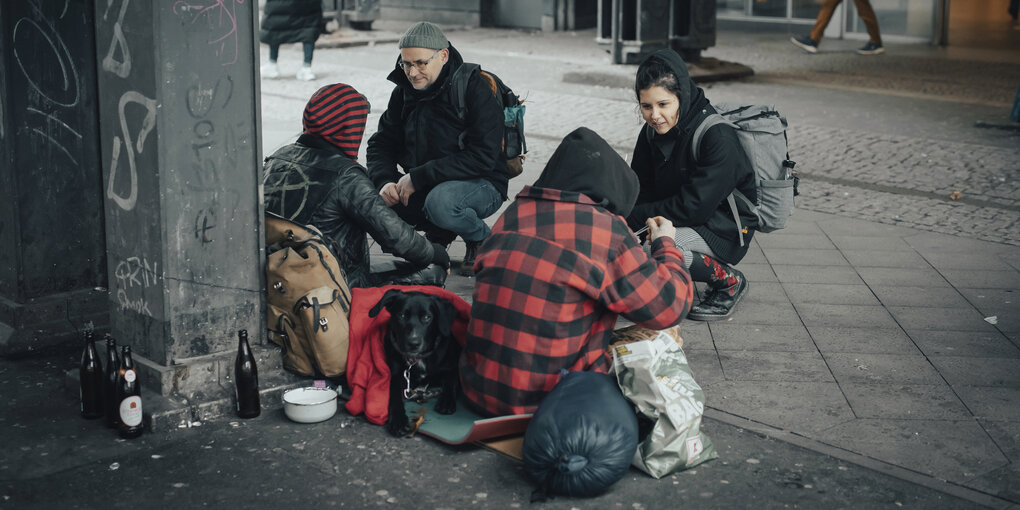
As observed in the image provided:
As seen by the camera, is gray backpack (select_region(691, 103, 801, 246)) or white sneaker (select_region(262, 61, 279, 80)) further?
white sneaker (select_region(262, 61, 279, 80))

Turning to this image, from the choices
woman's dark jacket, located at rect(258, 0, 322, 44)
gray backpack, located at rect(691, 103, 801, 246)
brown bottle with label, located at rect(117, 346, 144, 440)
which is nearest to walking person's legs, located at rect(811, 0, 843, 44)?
woman's dark jacket, located at rect(258, 0, 322, 44)

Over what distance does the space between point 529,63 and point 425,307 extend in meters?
11.7

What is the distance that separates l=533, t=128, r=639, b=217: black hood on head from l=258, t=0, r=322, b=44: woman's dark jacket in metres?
10.8

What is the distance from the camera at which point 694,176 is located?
5738 millimetres

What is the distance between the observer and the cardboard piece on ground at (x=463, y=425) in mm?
4289

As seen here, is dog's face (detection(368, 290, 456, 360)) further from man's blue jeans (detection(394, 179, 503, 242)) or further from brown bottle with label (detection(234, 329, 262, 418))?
man's blue jeans (detection(394, 179, 503, 242))

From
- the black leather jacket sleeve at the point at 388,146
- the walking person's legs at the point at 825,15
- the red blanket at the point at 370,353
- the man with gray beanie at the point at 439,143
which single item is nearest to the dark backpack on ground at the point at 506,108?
the man with gray beanie at the point at 439,143

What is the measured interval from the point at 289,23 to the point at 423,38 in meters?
9.20

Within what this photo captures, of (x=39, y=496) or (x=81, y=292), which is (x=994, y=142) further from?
(x=39, y=496)

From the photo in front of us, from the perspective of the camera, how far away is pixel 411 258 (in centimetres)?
551

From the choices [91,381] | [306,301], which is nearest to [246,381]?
[306,301]

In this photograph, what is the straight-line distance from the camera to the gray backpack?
19.3 feet

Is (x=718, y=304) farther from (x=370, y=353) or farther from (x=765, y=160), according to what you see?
(x=370, y=353)

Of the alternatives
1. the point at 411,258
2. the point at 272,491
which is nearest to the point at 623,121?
the point at 411,258
